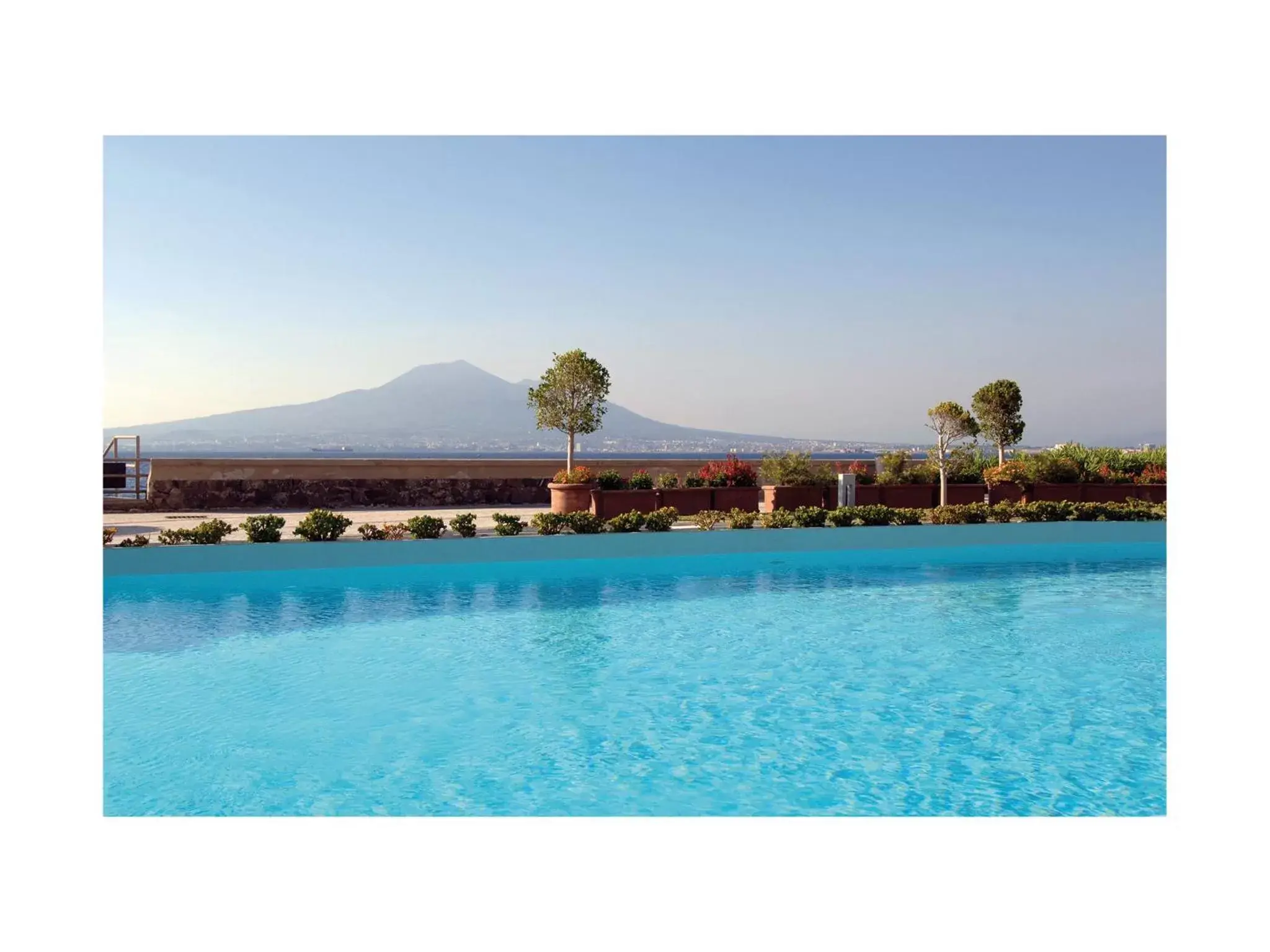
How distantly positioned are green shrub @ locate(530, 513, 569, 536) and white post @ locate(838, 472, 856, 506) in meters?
4.85

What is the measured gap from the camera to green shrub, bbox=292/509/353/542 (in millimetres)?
10516

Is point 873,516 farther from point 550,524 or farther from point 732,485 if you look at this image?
point 550,524

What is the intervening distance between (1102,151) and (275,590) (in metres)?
13.4

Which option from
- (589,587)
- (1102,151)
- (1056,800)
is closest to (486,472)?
(589,587)

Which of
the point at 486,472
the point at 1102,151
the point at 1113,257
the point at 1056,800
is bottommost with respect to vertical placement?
the point at 1056,800

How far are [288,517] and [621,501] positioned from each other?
5.43 m

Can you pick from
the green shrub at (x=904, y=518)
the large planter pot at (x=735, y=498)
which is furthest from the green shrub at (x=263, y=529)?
the green shrub at (x=904, y=518)

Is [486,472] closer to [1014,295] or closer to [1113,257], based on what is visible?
[1113,257]

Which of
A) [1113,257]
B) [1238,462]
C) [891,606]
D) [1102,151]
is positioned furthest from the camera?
[1113,257]

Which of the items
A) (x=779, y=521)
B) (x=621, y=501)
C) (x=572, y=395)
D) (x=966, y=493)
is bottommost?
(x=779, y=521)

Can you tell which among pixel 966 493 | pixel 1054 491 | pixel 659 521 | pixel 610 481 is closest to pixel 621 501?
pixel 610 481

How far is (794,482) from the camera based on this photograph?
13.8 metres

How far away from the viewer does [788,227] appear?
54.3 feet

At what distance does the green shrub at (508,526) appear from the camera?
37.3 ft
